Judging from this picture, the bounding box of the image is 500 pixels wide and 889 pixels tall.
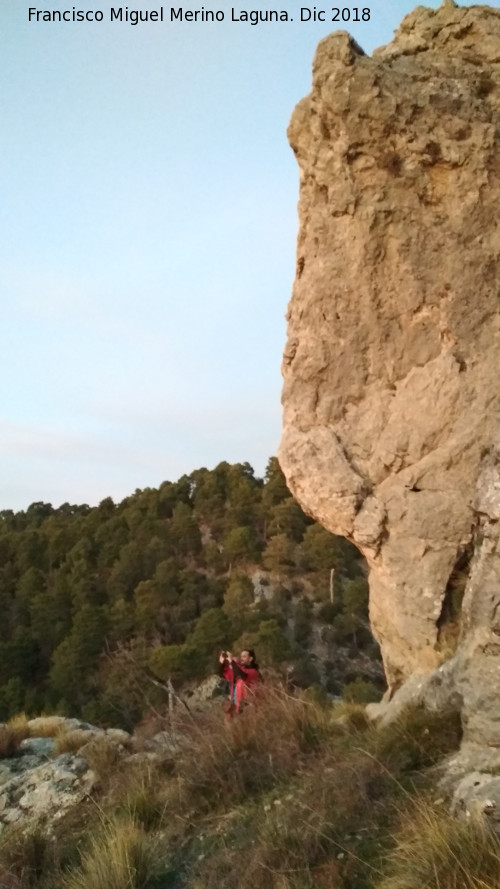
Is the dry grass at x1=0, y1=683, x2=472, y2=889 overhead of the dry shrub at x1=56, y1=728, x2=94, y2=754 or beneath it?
overhead

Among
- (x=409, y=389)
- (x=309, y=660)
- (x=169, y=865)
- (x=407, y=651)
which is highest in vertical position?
(x=409, y=389)

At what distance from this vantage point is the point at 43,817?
260 inches

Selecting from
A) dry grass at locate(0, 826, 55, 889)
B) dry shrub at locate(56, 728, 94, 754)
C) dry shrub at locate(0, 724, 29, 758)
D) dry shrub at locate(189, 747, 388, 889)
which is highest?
dry shrub at locate(189, 747, 388, 889)

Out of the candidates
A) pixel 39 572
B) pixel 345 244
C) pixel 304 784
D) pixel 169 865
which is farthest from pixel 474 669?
pixel 39 572

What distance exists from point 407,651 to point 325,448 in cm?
210

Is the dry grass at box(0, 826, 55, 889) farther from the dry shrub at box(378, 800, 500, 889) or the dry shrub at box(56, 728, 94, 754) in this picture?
the dry shrub at box(56, 728, 94, 754)

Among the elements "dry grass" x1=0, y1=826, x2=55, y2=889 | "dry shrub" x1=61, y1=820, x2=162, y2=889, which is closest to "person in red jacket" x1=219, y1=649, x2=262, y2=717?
"dry grass" x1=0, y1=826, x2=55, y2=889

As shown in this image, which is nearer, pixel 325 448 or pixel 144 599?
pixel 325 448

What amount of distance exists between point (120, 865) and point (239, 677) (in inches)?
138

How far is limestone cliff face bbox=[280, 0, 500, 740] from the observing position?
21.2 ft

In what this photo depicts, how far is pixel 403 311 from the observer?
6.99 metres

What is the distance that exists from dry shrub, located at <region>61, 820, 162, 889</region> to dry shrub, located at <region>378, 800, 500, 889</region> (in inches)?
61.4

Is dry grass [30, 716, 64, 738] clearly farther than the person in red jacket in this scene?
Yes

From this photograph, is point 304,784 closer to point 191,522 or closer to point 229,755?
point 229,755
